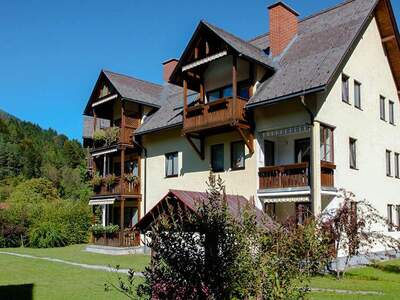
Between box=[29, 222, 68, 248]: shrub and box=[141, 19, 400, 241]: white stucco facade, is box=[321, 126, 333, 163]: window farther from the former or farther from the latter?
box=[29, 222, 68, 248]: shrub

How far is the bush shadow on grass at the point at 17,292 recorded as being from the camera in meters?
12.6

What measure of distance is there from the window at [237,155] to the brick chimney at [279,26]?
5395mm

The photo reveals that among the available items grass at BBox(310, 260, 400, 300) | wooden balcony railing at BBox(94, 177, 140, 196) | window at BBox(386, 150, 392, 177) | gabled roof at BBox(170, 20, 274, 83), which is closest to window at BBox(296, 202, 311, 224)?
grass at BBox(310, 260, 400, 300)

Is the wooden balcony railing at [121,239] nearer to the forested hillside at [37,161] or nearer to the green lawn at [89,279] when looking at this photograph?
the green lawn at [89,279]

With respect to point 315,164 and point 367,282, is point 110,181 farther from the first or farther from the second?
point 367,282

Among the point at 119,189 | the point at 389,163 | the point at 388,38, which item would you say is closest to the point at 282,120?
the point at 389,163

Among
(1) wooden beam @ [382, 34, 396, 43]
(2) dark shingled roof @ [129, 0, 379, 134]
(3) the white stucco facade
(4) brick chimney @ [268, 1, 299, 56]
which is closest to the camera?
(2) dark shingled roof @ [129, 0, 379, 134]

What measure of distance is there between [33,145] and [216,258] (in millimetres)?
118513

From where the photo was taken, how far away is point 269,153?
22062mm

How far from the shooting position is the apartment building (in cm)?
1992

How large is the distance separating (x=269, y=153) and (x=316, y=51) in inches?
214

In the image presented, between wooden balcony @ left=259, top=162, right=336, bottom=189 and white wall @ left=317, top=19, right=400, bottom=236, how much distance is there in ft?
3.08

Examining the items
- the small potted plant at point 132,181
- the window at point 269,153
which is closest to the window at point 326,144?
the window at point 269,153

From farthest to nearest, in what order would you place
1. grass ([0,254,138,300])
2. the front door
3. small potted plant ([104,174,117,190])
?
1. small potted plant ([104,174,117,190])
2. the front door
3. grass ([0,254,138,300])
